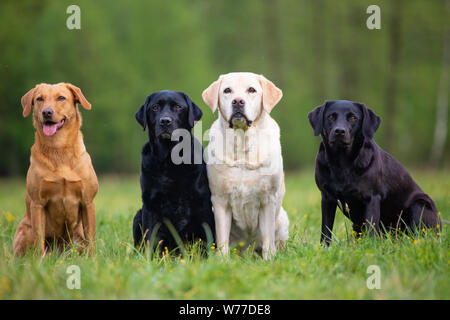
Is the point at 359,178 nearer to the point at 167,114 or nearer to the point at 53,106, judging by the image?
the point at 167,114

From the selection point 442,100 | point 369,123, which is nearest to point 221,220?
point 369,123

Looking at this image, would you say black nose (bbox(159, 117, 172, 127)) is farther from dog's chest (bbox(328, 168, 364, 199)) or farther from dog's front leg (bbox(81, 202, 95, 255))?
dog's chest (bbox(328, 168, 364, 199))

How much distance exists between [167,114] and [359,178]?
1926 millimetres

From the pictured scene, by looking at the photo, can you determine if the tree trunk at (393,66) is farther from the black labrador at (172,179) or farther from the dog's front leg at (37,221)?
the dog's front leg at (37,221)

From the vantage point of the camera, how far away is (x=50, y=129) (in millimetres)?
4148

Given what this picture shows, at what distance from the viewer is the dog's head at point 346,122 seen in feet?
13.5

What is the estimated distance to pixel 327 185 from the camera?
4.19 m

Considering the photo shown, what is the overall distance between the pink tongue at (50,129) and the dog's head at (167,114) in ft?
2.60

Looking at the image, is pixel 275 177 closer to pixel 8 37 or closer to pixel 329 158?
pixel 329 158

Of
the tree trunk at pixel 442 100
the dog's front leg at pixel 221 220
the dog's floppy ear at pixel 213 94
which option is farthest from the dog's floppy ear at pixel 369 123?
the tree trunk at pixel 442 100
